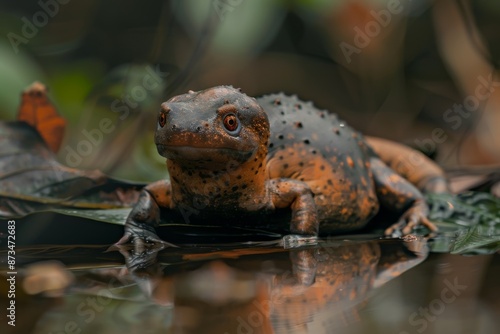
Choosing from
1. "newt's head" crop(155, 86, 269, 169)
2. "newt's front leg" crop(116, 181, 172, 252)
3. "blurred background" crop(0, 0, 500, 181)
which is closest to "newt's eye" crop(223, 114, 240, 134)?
"newt's head" crop(155, 86, 269, 169)

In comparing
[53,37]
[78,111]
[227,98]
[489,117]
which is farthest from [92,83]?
[489,117]

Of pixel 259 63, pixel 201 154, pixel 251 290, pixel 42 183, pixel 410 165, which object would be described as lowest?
pixel 251 290

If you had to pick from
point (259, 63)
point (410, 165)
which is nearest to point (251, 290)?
point (410, 165)

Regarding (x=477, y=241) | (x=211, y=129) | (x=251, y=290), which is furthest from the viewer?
(x=477, y=241)

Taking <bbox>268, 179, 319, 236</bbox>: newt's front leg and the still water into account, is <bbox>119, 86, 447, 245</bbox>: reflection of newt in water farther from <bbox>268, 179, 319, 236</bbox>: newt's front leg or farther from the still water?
the still water

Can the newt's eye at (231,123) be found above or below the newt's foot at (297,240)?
above

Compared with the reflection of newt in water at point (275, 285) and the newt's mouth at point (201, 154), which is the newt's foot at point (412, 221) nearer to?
the reflection of newt in water at point (275, 285)

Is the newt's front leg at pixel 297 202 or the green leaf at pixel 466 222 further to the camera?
the newt's front leg at pixel 297 202

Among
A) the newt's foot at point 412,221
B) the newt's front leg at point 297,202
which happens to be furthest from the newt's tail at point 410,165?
the newt's front leg at point 297,202

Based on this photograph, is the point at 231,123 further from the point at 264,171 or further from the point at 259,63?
the point at 259,63
